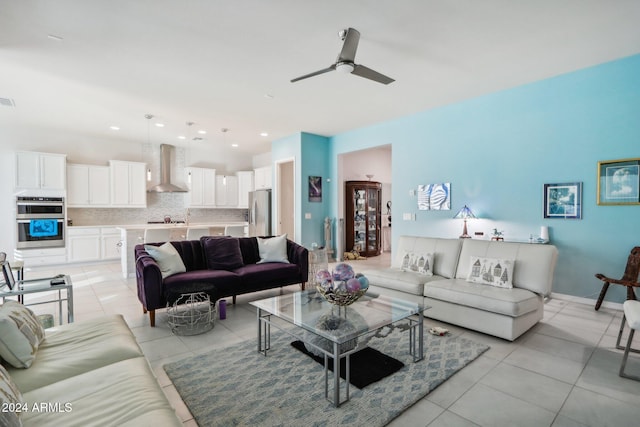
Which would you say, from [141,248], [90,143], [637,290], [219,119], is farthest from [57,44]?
[637,290]

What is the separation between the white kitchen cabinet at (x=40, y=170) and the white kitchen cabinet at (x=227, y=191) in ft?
11.4

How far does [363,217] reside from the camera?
8.15m

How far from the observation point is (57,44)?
3.25 metres

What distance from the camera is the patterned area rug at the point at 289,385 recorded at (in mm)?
1808

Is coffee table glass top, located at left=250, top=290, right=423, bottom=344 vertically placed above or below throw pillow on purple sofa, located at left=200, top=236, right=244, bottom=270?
below

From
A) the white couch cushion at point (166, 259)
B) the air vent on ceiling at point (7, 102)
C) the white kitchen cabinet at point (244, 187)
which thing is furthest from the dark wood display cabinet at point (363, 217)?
the air vent on ceiling at point (7, 102)

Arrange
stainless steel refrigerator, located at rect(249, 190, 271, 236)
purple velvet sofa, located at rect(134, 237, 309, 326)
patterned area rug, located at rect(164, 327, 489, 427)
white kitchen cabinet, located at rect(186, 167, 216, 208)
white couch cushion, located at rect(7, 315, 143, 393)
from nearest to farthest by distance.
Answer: white couch cushion, located at rect(7, 315, 143, 393), patterned area rug, located at rect(164, 327, 489, 427), purple velvet sofa, located at rect(134, 237, 309, 326), stainless steel refrigerator, located at rect(249, 190, 271, 236), white kitchen cabinet, located at rect(186, 167, 216, 208)

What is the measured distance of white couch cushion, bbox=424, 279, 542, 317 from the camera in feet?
9.07

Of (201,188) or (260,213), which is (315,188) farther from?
(201,188)

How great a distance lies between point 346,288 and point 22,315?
6.32ft

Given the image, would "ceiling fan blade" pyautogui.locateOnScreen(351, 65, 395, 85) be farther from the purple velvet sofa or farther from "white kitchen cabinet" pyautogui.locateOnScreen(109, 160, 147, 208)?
"white kitchen cabinet" pyautogui.locateOnScreen(109, 160, 147, 208)

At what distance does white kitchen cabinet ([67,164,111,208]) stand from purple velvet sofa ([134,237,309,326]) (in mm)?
4481

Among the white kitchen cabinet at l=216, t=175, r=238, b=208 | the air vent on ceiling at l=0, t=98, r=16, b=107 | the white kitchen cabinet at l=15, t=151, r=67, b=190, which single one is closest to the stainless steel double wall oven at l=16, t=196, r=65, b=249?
the white kitchen cabinet at l=15, t=151, r=67, b=190

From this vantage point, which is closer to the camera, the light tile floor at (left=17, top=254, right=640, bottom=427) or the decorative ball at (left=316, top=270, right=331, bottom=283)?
the light tile floor at (left=17, top=254, right=640, bottom=427)
